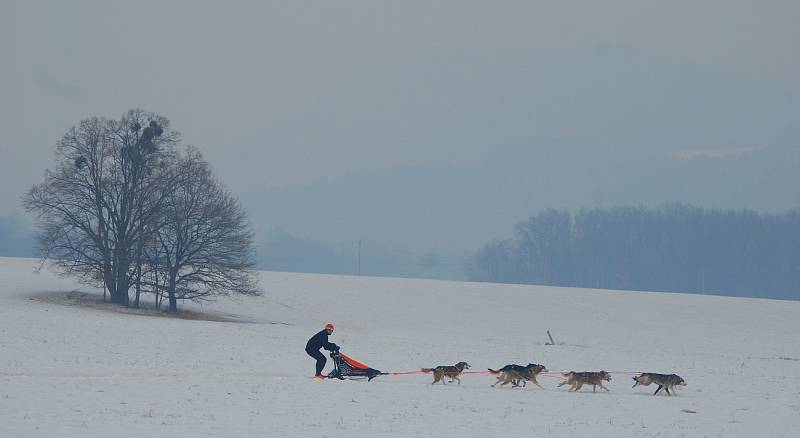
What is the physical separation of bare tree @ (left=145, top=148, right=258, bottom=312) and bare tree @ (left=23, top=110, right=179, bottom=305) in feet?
3.18

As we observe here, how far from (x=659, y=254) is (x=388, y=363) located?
134736 mm

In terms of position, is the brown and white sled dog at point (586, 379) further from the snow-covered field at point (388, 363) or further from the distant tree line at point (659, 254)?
the distant tree line at point (659, 254)

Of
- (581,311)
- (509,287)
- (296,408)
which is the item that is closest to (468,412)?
(296,408)

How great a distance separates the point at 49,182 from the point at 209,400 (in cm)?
3186

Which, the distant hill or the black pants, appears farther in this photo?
the distant hill

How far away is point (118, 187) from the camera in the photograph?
48125 mm

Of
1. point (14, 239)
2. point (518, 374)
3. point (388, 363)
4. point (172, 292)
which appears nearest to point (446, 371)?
point (518, 374)

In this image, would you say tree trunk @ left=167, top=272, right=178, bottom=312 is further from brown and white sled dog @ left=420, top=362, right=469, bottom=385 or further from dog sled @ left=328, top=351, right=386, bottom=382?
brown and white sled dog @ left=420, top=362, right=469, bottom=385

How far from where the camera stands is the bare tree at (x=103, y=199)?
155ft

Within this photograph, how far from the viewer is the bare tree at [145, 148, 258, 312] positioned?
157ft

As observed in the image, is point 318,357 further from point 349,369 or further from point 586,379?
point 586,379

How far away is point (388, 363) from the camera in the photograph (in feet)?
101

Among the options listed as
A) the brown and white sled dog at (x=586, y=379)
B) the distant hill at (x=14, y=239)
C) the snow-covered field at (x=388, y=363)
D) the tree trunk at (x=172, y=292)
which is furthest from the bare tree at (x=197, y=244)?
the distant hill at (x=14, y=239)

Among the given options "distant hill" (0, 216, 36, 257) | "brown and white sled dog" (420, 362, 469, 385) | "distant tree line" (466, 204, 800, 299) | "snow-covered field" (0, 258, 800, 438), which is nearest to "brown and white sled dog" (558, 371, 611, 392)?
"snow-covered field" (0, 258, 800, 438)
